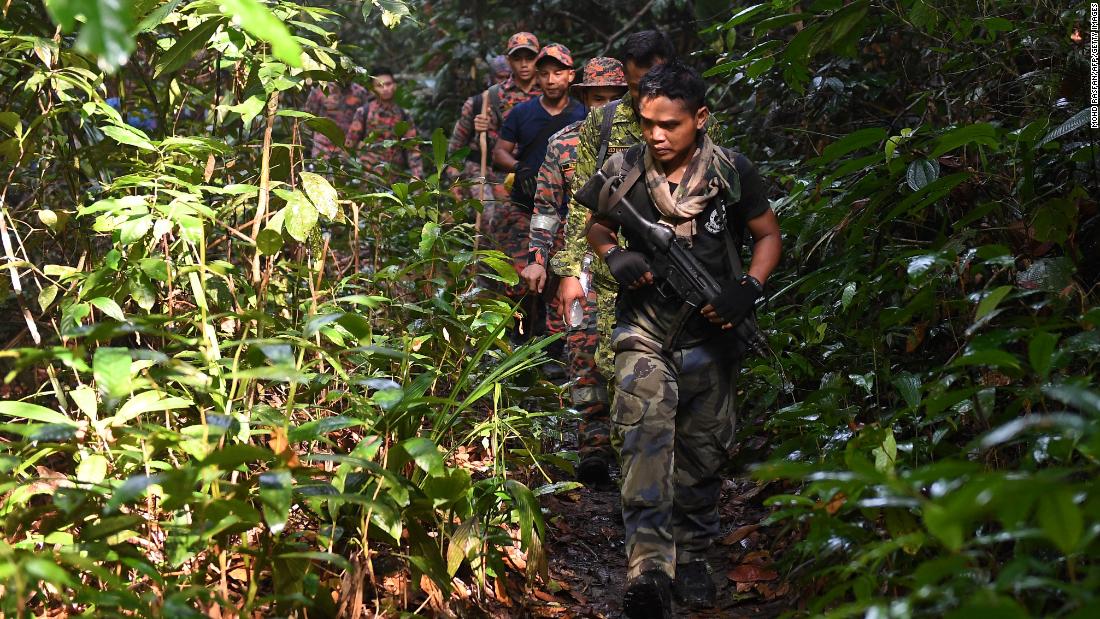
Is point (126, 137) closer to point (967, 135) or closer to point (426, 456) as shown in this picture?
point (426, 456)

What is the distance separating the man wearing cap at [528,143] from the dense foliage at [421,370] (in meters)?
1.98

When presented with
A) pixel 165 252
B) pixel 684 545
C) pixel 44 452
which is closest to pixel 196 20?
pixel 165 252

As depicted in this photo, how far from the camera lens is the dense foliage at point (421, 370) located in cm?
257

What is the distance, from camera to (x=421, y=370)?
498cm

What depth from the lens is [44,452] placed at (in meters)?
3.27

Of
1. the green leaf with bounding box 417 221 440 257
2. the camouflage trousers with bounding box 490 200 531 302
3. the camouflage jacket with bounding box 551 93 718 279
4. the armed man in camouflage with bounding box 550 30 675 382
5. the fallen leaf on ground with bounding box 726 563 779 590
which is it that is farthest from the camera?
the camouflage trousers with bounding box 490 200 531 302

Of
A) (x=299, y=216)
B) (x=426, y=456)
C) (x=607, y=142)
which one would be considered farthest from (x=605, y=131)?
(x=426, y=456)

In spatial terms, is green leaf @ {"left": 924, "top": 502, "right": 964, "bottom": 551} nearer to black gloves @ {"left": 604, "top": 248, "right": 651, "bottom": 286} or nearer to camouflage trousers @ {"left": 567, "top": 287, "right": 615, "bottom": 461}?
black gloves @ {"left": 604, "top": 248, "right": 651, "bottom": 286}

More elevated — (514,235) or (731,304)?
(731,304)

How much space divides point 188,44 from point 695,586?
8.86 feet

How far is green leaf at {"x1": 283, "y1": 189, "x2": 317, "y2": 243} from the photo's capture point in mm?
3736

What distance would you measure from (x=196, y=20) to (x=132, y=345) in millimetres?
1314

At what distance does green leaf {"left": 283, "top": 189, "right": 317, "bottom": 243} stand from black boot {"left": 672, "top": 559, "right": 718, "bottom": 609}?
6.33ft

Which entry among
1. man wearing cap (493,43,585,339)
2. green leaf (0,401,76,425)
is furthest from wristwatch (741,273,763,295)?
man wearing cap (493,43,585,339)
